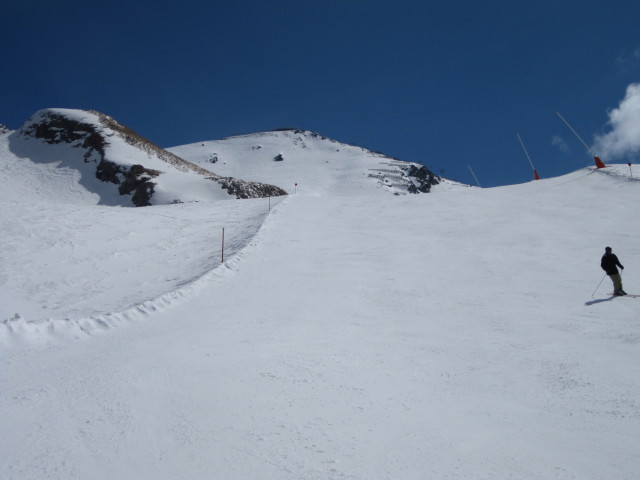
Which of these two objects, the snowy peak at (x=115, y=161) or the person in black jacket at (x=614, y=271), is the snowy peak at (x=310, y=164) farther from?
the person in black jacket at (x=614, y=271)

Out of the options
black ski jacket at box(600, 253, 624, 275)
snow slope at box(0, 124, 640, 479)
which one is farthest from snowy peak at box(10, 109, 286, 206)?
black ski jacket at box(600, 253, 624, 275)

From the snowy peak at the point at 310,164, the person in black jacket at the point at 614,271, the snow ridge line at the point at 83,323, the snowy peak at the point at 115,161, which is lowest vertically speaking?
the snow ridge line at the point at 83,323

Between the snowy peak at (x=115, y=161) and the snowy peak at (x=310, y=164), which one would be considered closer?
the snowy peak at (x=115, y=161)

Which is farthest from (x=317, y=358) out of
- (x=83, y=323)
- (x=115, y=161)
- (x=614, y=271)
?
(x=115, y=161)

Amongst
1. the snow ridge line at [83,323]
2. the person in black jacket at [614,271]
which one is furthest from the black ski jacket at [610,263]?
the snow ridge line at [83,323]

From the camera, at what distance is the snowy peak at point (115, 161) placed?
40.9 metres

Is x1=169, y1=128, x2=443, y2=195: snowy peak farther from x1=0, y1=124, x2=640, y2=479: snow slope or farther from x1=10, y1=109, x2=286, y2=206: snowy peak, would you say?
x1=0, y1=124, x2=640, y2=479: snow slope

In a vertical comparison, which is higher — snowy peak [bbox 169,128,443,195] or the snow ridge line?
snowy peak [bbox 169,128,443,195]

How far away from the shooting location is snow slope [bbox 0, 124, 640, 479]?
4.66 m

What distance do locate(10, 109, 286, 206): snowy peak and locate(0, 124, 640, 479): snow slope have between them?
25246mm

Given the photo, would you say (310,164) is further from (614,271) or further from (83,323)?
(83,323)

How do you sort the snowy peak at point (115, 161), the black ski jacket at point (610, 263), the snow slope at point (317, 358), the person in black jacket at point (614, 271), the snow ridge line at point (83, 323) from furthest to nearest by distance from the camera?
the snowy peak at point (115, 161) < the black ski jacket at point (610, 263) < the person in black jacket at point (614, 271) < the snow ridge line at point (83, 323) < the snow slope at point (317, 358)

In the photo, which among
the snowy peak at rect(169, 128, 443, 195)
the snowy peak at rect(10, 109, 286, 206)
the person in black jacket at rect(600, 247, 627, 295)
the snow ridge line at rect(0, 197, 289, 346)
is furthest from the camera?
the snowy peak at rect(169, 128, 443, 195)

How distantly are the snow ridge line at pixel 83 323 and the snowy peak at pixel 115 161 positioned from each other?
97.5ft
